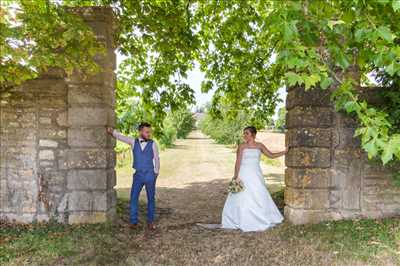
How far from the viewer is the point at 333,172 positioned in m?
6.55

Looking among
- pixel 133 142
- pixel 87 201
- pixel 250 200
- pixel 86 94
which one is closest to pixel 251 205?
pixel 250 200

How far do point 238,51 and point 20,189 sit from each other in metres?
6.54

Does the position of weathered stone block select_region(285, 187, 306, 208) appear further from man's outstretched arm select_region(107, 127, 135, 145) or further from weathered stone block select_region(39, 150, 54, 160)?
weathered stone block select_region(39, 150, 54, 160)

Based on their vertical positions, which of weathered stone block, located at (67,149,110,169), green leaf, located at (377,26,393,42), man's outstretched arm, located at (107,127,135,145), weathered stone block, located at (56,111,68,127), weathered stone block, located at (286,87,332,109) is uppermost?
green leaf, located at (377,26,393,42)

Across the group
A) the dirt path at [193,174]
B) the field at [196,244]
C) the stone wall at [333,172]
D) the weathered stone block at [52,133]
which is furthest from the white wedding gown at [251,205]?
the dirt path at [193,174]

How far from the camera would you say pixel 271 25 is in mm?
3236

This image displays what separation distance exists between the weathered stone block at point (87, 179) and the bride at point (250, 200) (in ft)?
7.89

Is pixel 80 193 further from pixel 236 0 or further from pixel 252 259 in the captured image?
pixel 236 0

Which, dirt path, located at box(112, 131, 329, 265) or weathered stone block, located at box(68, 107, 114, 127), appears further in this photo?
weathered stone block, located at box(68, 107, 114, 127)

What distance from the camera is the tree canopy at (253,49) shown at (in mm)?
3420

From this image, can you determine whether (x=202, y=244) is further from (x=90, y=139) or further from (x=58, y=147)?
(x=58, y=147)

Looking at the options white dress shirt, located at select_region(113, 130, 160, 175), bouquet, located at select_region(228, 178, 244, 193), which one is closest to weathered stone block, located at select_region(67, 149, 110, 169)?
white dress shirt, located at select_region(113, 130, 160, 175)

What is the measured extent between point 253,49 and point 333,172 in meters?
5.39

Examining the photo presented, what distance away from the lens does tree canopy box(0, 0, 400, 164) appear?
342cm
